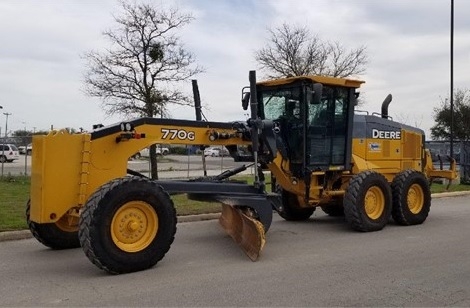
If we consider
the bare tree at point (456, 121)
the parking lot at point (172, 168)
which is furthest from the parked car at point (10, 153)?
the bare tree at point (456, 121)

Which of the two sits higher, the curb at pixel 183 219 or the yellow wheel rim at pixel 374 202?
the yellow wheel rim at pixel 374 202

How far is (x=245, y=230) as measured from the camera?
26.2ft

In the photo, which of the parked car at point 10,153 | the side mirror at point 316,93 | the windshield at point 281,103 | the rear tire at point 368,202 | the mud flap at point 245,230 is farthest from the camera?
the parked car at point 10,153

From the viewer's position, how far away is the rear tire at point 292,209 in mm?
10695

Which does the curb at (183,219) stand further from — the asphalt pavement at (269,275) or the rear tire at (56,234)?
the rear tire at (56,234)

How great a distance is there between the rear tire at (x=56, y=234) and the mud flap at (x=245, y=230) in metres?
2.41

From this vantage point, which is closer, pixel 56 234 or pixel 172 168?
pixel 56 234

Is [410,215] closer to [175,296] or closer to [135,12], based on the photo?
[175,296]

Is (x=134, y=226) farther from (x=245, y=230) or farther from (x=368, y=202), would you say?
(x=368, y=202)

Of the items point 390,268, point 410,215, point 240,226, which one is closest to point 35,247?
point 240,226

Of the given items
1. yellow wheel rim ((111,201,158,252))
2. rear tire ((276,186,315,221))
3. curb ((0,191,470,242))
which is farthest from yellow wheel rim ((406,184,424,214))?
yellow wheel rim ((111,201,158,252))

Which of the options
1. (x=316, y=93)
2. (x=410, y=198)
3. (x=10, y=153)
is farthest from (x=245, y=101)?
(x=10, y=153)

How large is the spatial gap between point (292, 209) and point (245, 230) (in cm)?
322

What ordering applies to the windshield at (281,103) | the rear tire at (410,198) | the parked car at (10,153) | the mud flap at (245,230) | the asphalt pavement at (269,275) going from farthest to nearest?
the parked car at (10,153)
the rear tire at (410,198)
the windshield at (281,103)
the mud flap at (245,230)
the asphalt pavement at (269,275)
